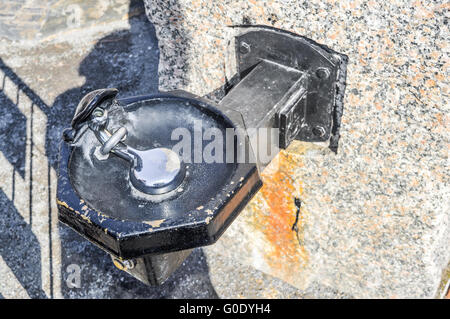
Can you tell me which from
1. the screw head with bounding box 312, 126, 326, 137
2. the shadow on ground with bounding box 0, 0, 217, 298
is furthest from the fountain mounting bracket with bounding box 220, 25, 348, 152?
the shadow on ground with bounding box 0, 0, 217, 298

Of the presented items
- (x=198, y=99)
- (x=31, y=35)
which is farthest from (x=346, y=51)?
(x=31, y=35)

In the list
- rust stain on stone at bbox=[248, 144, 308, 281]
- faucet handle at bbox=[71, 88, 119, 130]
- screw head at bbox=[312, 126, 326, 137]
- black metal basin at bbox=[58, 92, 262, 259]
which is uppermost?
faucet handle at bbox=[71, 88, 119, 130]

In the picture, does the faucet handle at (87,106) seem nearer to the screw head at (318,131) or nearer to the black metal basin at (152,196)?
the black metal basin at (152,196)

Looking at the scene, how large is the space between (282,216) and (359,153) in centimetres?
72

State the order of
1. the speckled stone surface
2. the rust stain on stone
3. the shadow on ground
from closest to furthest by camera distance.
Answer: the speckled stone surface
the rust stain on stone
the shadow on ground

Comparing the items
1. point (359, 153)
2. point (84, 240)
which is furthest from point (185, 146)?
point (84, 240)

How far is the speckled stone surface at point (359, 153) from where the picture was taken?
171 cm

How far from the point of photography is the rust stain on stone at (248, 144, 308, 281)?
243 cm

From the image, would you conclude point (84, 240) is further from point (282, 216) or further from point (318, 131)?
point (318, 131)

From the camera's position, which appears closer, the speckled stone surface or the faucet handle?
the faucet handle

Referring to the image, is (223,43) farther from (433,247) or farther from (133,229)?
(433,247)

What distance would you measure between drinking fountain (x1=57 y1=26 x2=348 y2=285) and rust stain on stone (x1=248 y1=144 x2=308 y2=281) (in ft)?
0.96

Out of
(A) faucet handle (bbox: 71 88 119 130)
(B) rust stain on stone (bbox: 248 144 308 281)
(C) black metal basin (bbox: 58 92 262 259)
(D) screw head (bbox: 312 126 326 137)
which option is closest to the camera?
(C) black metal basin (bbox: 58 92 262 259)

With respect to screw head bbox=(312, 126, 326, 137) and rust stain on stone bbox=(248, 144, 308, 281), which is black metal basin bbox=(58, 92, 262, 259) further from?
rust stain on stone bbox=(248, 144, 308, 281)
